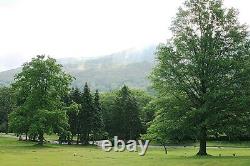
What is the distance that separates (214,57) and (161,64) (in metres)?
5.90

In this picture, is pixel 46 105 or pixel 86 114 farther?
pixel 86 114

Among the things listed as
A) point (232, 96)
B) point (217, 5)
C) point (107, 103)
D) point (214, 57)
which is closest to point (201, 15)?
point (217, 5)

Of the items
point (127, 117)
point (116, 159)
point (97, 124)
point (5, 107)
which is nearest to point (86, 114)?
point (97, 124)

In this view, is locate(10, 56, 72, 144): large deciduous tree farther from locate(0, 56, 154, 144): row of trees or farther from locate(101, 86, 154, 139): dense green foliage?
locate(101, 86, 154, 139): dense green foliage

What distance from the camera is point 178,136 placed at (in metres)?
44.2

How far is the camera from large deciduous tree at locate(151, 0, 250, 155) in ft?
138

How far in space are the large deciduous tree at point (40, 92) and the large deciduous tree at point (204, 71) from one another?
129 ft

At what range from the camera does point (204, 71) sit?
4350 centimetres

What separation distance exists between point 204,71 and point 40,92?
45735mm

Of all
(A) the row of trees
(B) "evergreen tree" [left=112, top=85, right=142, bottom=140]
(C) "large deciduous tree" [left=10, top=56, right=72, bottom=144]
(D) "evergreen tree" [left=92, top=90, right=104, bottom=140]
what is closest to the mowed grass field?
(A) the row of trees

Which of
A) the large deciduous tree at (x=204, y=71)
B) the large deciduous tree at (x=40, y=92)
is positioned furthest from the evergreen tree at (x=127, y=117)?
the large deciduous tree at (x=204, y=71)

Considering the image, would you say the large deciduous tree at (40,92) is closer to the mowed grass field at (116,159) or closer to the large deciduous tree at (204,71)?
the mowed grass field at (116,159)

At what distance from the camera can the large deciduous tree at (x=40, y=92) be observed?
79.6m

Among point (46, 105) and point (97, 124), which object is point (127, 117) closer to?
point (97, 124)
